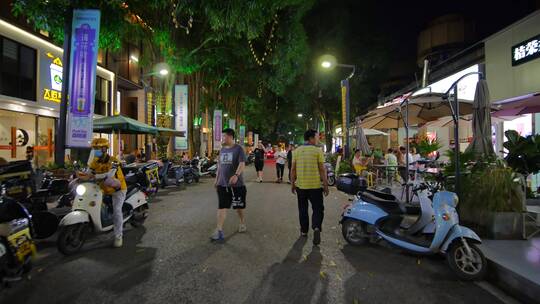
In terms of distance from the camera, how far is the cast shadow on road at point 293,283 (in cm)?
379

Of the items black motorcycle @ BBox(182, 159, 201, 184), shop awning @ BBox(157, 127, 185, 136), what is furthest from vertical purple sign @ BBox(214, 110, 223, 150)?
black motorcycle @ BBox(182, 159, 201, 184)

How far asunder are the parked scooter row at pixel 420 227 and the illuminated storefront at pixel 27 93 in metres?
15.2

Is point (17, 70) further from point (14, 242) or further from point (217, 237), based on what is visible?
point (14, 242)

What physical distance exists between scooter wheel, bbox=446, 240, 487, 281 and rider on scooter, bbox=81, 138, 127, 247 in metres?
4.92

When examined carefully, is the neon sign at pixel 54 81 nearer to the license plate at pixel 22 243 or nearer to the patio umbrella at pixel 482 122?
the license plate at pixel 22 243

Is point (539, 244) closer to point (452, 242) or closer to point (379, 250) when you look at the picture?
point (452, 242)

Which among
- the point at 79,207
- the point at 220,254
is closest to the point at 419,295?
the point at 220,254

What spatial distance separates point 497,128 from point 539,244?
858 cm

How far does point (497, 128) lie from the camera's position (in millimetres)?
12742

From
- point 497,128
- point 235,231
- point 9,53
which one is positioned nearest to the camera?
point 235,231

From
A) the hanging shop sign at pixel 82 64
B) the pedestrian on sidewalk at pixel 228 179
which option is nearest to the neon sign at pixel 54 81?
the hanging shop sign at pixel 82 64

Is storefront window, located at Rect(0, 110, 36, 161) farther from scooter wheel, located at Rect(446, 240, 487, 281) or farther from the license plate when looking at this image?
scooter wheel, located at Rect(446, 240, 487, 281)

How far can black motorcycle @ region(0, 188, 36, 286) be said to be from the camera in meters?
3.82

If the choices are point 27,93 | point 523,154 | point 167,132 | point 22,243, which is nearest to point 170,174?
point 167,132
